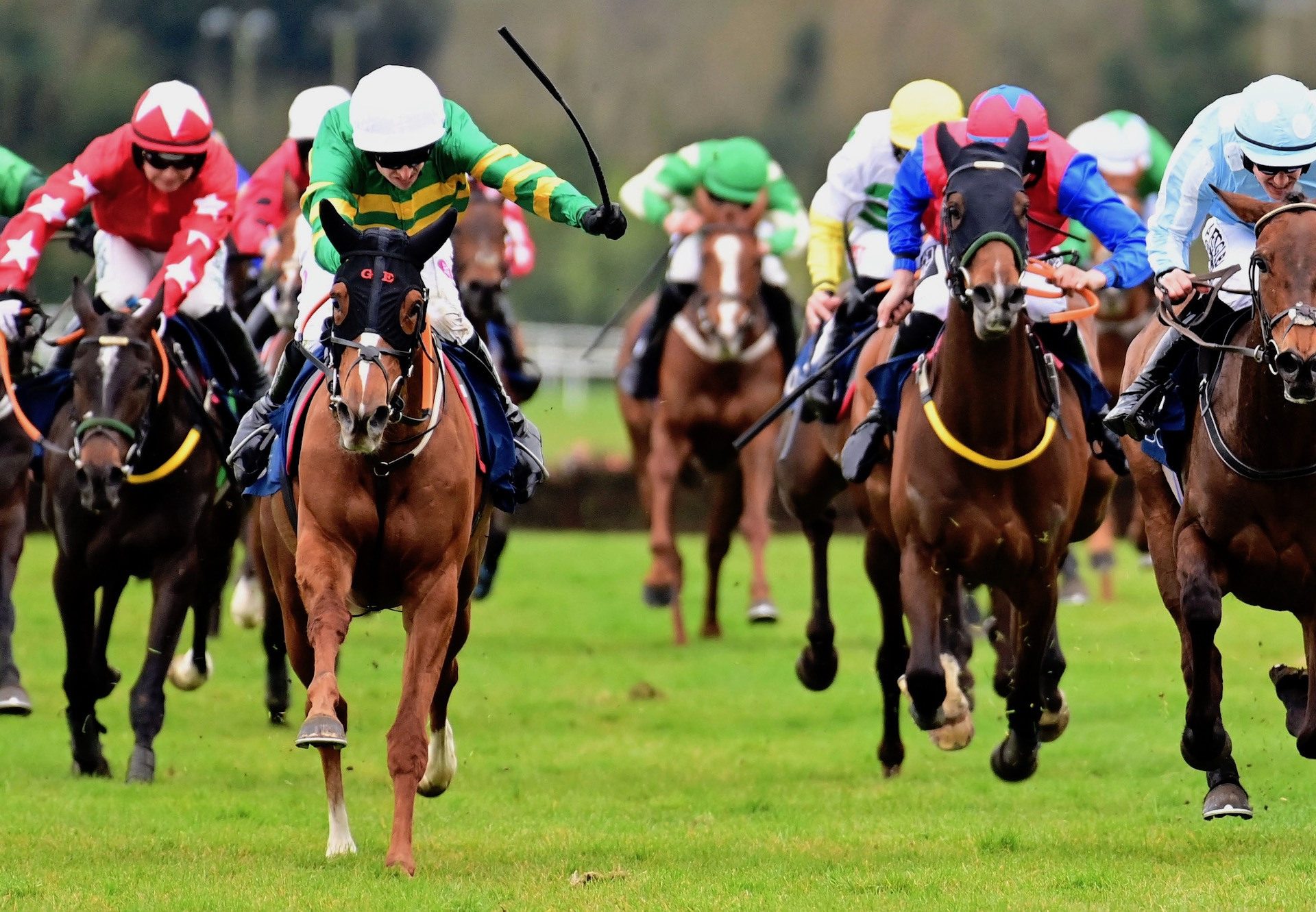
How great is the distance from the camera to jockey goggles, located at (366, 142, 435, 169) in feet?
26.9

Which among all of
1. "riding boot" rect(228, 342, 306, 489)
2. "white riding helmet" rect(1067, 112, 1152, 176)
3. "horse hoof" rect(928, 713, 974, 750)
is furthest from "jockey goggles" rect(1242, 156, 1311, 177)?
"white riding helmet" rect(1067, 112, 1152, 176)

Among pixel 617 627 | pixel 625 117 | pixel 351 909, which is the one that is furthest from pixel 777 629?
pixel 625 117

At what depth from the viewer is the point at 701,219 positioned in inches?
618

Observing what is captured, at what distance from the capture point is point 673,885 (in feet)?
23.7

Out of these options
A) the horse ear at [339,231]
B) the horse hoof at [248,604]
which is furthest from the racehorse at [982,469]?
the horse hoof at [248,604]

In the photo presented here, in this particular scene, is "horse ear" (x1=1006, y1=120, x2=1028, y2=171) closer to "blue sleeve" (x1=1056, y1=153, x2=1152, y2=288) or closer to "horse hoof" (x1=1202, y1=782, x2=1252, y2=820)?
"blue sleeve" (x1=1056, y1=153, x2=1152, y2=288)

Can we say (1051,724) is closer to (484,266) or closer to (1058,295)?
(1058,295)

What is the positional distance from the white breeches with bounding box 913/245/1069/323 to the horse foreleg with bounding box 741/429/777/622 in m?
5.80

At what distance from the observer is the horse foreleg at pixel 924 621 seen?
27.8 ft

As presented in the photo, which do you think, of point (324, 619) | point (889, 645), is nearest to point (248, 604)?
point (889, 645)

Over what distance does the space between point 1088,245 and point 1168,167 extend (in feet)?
25.1

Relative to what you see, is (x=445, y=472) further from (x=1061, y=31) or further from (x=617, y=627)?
(x=1061, y=31)

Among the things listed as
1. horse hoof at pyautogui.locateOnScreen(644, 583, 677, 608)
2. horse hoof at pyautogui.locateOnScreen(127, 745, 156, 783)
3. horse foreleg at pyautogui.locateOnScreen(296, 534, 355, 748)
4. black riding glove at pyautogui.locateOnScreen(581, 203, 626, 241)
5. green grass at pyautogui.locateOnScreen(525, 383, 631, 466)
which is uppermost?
black riding glove at pyautogui.locateOnScreen(581, 203, 626, 241)

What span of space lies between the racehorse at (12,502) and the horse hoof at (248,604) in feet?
9.89
